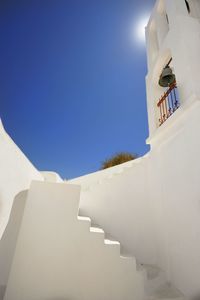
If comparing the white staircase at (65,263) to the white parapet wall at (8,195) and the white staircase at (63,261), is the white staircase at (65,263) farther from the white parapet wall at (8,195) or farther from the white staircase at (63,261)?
the white parapet wall at (8,195)

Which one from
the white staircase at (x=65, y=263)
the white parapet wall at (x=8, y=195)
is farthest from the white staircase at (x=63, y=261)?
the white parapet wall at (x=8, y=195)

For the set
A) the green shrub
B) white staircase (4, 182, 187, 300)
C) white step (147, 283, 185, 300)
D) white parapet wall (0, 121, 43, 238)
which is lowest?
white step (147, 283, 185, 300)

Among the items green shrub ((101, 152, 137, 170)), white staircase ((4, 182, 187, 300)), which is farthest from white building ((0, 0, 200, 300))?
green shrub ((101, 152, 137, 170))

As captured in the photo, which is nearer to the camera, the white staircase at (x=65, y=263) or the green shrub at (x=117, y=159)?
the white staircase at (x=65, y=263)

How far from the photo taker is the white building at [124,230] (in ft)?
9.73

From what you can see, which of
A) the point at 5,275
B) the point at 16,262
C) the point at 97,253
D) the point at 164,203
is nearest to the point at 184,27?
the point at 164,203

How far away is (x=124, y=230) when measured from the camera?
458cm

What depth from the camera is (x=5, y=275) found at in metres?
2.96

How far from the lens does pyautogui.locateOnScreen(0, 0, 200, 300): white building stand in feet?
9.73

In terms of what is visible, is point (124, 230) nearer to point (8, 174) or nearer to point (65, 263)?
point (65, 263)

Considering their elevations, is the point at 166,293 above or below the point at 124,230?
below

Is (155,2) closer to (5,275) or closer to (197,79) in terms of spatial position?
(197,79)

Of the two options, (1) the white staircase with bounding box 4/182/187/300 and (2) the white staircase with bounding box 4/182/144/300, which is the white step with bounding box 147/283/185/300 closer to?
(1) the white staircase with bounding box 4/182/187/300

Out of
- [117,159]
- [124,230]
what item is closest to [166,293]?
[124,230]
